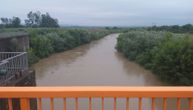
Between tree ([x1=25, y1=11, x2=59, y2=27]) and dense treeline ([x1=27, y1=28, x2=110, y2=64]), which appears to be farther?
tree ([x1=25, y1=11, x2=59, y2=27])

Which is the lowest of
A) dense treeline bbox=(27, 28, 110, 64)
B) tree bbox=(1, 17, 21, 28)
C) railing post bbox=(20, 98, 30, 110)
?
dense treeline bbox=(27, 28, 110, 64)

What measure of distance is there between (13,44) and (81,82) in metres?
4.16

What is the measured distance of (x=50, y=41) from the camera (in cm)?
2219

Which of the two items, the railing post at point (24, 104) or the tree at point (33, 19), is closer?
the railing post at point (24, 104)

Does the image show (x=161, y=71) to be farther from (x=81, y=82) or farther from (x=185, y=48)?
(x=81, y=82)

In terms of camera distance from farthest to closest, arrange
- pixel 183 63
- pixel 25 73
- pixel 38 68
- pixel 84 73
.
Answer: pixel 38 68, pixel 84 73, pixel 183 63, pixel 25 73

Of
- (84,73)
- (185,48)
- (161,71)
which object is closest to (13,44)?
(84,73)

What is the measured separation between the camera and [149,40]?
58.5 feet

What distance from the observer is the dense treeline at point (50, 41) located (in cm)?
1823

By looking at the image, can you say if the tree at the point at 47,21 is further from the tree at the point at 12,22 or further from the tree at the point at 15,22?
the tree at the point at 12,22

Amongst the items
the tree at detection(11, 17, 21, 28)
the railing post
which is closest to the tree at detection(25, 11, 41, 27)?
the tree at detection(11, 17, 21, 28)

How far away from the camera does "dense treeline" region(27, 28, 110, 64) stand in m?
18.2

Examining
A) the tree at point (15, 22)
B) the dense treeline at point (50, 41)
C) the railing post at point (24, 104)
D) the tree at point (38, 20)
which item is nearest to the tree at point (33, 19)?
the tree at point (38, 20)

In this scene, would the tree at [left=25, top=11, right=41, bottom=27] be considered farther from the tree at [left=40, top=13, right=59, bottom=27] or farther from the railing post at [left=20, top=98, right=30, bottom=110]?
the railing post at [left=20, top=98, right=30, bottom=110]
